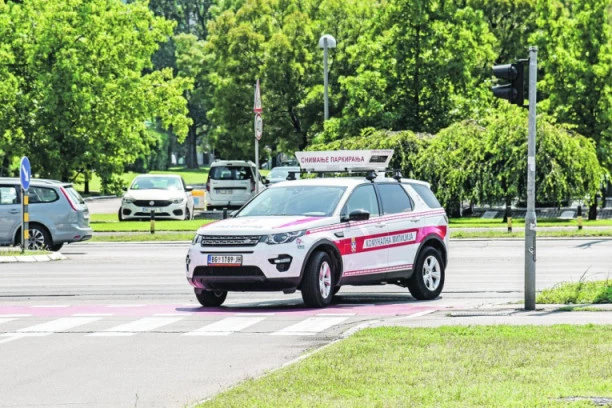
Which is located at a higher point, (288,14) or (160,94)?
(288,14)

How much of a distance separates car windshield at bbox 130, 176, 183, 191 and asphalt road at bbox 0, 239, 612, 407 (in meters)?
16.6

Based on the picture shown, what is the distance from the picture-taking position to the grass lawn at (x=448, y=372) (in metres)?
8.90

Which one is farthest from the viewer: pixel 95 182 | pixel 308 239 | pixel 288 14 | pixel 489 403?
pixel 95 182

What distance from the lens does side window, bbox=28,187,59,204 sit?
30792 mm

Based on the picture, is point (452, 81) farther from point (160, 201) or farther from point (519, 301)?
point (519, 301)

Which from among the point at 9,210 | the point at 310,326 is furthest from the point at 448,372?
the point at 9,210

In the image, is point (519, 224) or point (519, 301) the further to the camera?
point (519, 224)

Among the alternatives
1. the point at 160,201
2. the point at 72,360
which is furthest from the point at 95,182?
the point at 72,360

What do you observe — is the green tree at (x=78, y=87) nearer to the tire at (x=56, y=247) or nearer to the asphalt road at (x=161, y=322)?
the tire at (x=56, y=247)

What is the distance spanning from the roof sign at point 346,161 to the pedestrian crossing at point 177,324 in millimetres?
3564

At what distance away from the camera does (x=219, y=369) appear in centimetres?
1141

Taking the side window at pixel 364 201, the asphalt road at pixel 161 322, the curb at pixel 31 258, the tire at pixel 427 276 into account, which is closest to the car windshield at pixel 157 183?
the curb at pixel 31 258

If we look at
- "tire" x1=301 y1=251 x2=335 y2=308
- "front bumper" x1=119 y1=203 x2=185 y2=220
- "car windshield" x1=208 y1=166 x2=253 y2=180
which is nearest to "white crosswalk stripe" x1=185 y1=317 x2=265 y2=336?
"tire" x1=301 y1=251 x2=335 y2=308

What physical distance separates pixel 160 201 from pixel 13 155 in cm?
788
